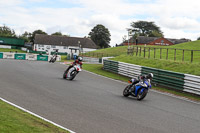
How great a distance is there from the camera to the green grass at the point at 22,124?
606 centimetres

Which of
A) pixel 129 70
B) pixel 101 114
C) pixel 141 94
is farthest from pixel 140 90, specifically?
pixel 129 70

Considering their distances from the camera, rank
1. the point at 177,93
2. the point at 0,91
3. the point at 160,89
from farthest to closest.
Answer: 1. the point at 160,89
2. the point at 177,93
3. the point at 0,91

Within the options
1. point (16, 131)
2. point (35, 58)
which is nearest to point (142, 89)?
point (16, 131)

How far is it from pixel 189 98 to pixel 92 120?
8.73 meters

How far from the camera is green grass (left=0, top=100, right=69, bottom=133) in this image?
6065mm

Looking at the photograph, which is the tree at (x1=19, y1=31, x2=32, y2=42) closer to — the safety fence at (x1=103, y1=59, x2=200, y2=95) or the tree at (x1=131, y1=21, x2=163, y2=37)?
the tree at (x1=131, y1=21, x2=163, y2=37)

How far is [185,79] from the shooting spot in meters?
17.0

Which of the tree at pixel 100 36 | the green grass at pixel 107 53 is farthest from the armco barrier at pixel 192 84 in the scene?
the tree at pixel 100 36

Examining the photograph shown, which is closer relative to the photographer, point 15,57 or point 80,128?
point 80,128

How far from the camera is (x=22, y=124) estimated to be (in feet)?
21.6

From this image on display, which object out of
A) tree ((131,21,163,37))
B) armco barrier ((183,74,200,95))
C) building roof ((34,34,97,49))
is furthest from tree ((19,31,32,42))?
armco barrier ((183,74,200,95))

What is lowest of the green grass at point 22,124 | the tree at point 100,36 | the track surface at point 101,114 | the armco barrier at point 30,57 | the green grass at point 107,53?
the track surface at point 101,114

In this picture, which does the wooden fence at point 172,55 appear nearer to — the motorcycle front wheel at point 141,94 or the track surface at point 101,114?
the motorcycle front wheel at point 141,94

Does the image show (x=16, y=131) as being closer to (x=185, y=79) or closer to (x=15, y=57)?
(x=185, y=79)
